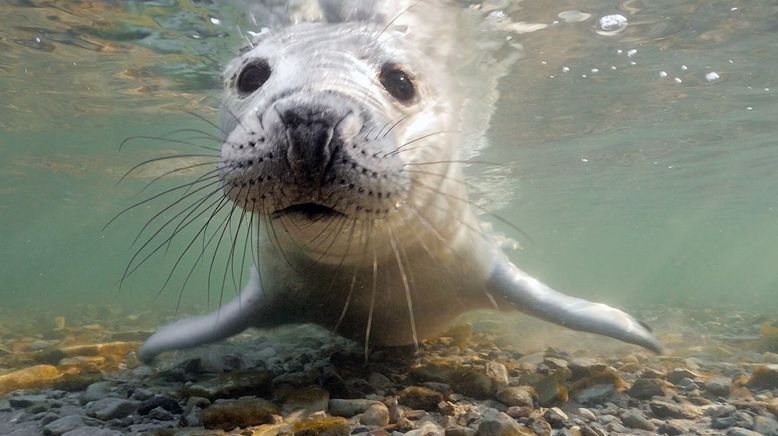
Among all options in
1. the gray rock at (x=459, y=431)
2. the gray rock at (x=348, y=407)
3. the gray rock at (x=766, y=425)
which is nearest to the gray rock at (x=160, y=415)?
the gray rock at (x=348, y=407)

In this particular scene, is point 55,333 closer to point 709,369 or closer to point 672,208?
point 709,369

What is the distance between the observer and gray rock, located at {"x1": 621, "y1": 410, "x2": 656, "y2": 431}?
8.57 feet

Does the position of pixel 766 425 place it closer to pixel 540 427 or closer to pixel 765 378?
pixel 765 378

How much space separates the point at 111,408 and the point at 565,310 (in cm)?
292

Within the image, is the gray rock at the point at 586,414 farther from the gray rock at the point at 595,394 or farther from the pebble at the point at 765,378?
the pebble at the point at 765,378

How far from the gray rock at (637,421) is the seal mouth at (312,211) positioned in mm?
1757

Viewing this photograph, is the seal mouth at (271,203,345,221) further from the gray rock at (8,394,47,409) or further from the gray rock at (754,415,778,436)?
the gray rock at (754,415,778,436)

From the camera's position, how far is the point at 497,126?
40.8 ft

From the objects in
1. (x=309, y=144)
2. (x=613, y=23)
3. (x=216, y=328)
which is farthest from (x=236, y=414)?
(x=613, y=23)

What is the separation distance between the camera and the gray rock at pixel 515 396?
9.21 feet

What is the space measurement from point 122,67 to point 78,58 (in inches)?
26.3

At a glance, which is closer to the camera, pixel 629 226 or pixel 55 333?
pixel 55 333

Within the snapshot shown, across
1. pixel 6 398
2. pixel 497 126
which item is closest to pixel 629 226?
pixel 497 126

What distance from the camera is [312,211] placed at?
83.8 inches
